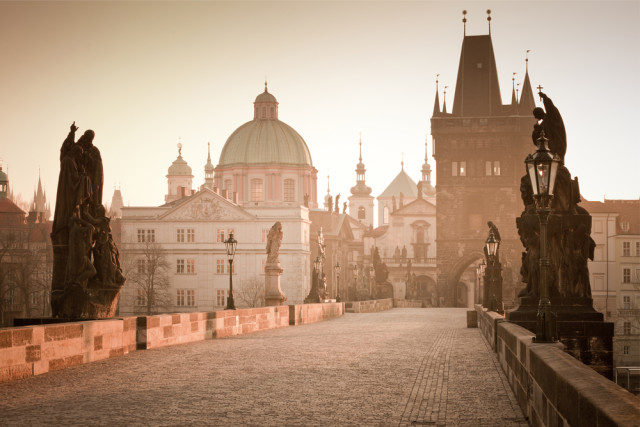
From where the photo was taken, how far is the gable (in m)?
88.8

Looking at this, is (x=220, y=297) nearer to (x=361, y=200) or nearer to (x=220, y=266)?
(x=220, y=266)

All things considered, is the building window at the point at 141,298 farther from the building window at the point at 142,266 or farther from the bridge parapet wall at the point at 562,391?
the bridge parapet wall at the point at 562,391

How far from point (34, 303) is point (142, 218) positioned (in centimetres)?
2041

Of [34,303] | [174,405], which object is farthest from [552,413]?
[34,303]

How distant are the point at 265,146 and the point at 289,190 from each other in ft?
18.8

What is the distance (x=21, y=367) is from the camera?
10.8 m

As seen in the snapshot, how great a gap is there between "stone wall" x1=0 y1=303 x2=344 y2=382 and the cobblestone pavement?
0.21 m

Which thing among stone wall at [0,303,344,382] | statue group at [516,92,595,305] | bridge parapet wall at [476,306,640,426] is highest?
statue group at [516,92,595,305]

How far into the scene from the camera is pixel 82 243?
14.0m

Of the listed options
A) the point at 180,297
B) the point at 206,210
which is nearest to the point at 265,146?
the point at 206,210

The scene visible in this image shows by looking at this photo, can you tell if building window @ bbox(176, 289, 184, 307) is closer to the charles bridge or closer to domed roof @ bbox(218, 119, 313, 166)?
domed roof @ bbox(218, 119, 313, 166)

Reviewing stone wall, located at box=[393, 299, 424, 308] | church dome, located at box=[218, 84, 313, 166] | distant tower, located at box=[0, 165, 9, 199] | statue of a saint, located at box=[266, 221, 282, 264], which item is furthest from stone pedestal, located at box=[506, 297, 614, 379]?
distant tower, located at box=[0, 165, 9, 199]

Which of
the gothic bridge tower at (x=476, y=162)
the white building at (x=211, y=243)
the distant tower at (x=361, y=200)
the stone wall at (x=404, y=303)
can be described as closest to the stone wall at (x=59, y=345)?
the stone wall at (x=404, y=303)

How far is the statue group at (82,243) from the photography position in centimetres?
1391
